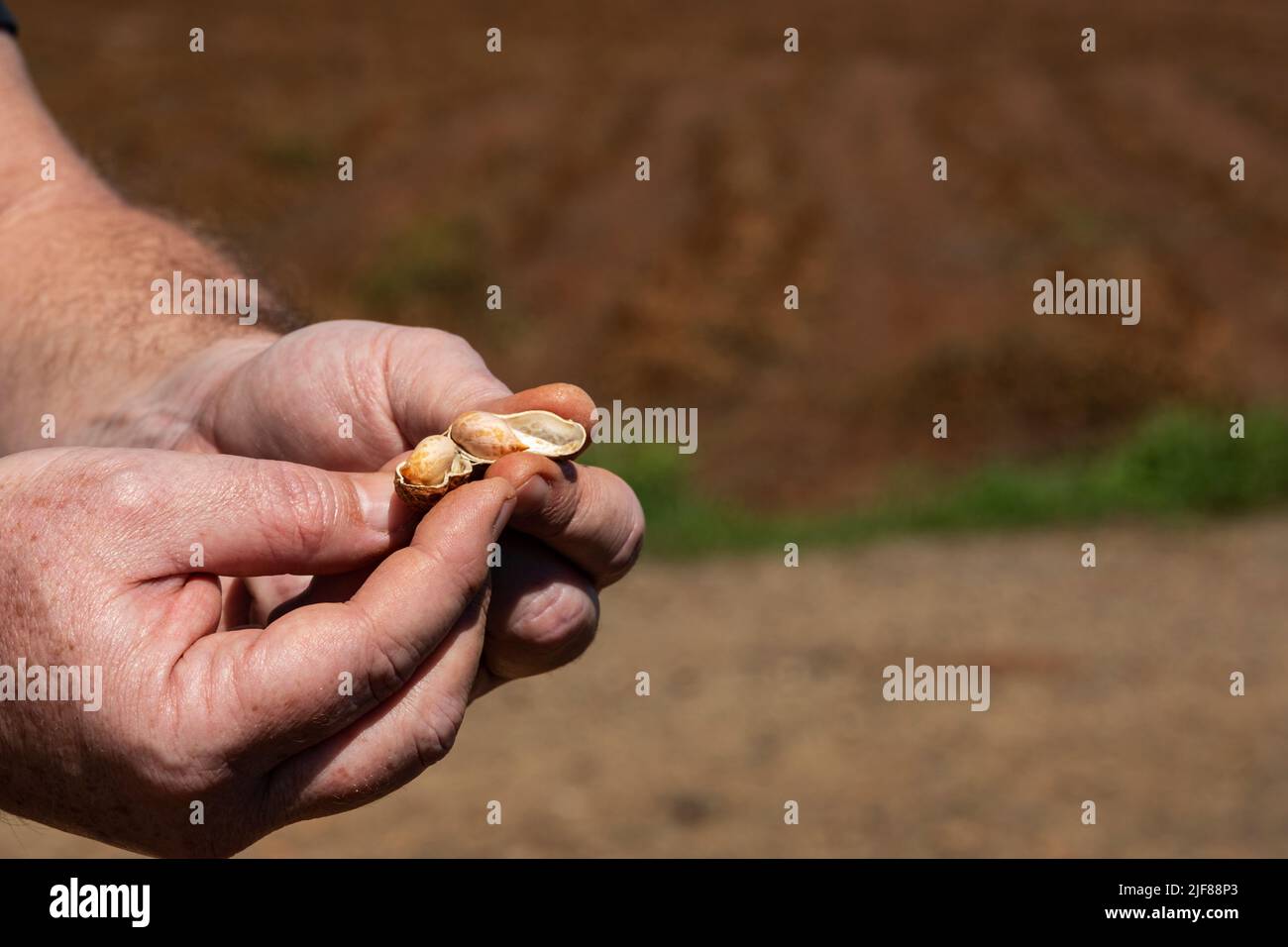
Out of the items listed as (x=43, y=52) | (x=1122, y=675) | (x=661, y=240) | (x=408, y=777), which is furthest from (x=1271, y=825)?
(x=43, y=52)

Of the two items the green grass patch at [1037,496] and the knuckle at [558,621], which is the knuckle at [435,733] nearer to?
the knuckle at [558,621]

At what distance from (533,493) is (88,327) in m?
0.90

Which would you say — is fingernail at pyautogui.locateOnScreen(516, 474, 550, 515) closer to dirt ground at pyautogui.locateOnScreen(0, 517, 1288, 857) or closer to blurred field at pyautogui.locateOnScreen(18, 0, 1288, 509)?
dirt ground at pyautogui.locateOnScreen(0, 517, 1288, 857)

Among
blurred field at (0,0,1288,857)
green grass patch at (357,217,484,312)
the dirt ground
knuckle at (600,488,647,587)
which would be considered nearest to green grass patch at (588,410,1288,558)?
blurred field at (0,0,1288,857)

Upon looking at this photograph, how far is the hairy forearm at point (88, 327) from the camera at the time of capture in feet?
7.22

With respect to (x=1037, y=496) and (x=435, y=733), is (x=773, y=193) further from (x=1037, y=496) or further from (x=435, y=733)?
(x=435, y=733)

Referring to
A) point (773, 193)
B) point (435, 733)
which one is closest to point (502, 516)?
point (435, 733)

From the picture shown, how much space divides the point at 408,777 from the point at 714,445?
8736mm

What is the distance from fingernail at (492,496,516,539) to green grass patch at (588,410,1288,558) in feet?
20.5

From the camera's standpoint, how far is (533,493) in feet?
5.91

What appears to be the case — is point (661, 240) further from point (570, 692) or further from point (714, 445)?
point (570, 692)

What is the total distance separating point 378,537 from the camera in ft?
5.97

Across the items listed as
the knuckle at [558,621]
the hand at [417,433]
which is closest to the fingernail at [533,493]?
the hand at [417,433]

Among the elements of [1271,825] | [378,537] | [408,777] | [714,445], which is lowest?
[1271,825]
